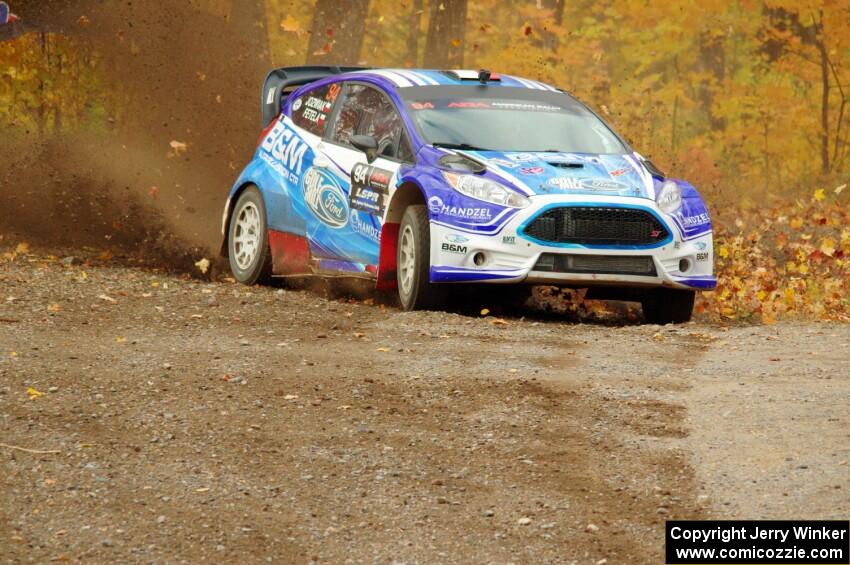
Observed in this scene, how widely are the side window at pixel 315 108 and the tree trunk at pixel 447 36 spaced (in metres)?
10.9

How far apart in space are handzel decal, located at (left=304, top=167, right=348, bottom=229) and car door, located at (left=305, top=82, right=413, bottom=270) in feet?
0.05

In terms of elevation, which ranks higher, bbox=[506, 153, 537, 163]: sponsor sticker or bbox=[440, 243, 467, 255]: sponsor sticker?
bbox=[506, 153, 537, 163]: sponsor sticker

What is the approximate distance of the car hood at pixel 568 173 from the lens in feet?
35.1

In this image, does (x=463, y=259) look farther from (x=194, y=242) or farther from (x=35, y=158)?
(x=35, y=158)

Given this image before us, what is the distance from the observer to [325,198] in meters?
12.1

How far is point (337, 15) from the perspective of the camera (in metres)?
21.3

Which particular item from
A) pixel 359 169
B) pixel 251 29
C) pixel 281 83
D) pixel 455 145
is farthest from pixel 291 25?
pixel 455 145

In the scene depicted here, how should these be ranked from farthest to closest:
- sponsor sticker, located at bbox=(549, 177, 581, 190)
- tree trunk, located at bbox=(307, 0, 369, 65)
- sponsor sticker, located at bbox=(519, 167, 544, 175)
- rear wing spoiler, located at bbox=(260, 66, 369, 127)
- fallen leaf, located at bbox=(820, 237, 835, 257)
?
tree trunk, located at bbox=(307, 0, 369, 65)
fallen leaf, located at bbox=(820, 237, 835, 257)
rear wing spoiler, located at bbox=(260, 66, 369, 127)
sponsor sticker, located at bbox=(519, 167, 544, 175)
sponsor sticker, located at bbox=(549, 177, 581, 190)

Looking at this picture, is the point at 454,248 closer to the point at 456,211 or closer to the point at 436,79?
the point at 456,211

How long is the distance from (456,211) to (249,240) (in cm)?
309

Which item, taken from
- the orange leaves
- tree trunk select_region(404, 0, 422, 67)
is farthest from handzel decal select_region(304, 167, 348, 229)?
tree trunk select_region(404, 0, 422, 67)

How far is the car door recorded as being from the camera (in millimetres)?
11461

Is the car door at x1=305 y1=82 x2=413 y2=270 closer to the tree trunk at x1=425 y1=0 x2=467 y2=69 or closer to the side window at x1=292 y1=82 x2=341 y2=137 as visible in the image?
the side window at x1=292 y1=82 x2=341 y2=137

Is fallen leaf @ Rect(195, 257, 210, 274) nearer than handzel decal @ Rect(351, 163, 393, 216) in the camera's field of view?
No
